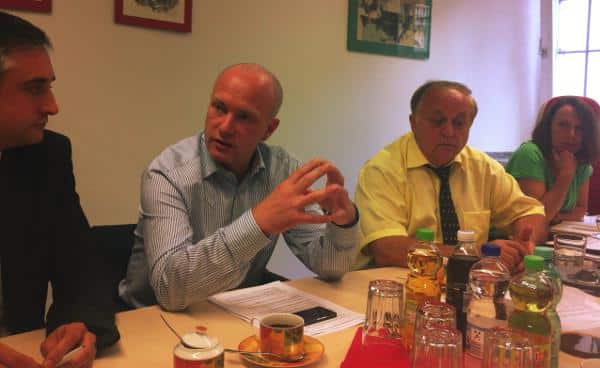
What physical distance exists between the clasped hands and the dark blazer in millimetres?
199

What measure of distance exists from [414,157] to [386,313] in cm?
110

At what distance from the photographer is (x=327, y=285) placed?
59.7 inches

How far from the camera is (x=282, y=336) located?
3.24 ft

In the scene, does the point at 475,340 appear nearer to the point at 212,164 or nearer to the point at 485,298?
the point at 485,298

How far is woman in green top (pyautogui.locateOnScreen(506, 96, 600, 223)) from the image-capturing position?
273cm

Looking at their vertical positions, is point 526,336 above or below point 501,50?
below

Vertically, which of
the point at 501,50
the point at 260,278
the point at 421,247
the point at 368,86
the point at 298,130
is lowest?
the point at 260,278

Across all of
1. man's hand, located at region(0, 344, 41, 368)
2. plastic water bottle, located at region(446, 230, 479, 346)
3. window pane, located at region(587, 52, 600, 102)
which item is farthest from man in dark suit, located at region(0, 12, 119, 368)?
window pane, located at region(587, 52, 600, 102)

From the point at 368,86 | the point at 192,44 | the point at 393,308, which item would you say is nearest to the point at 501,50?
the point at 368,86

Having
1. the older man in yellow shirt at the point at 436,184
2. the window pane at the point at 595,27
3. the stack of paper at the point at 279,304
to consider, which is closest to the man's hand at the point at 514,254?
the older man in yellow shirt at the point at 436,184

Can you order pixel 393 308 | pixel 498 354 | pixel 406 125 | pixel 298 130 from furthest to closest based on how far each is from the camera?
pixel 406 125 < pixel 298 130 < pixel 393 308 < pixel 498 354

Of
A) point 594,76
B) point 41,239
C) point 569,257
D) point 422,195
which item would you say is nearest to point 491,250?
point 569,257

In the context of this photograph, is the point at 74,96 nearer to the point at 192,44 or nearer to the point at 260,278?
the point at 192,44

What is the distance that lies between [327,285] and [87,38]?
1423 millimetres
